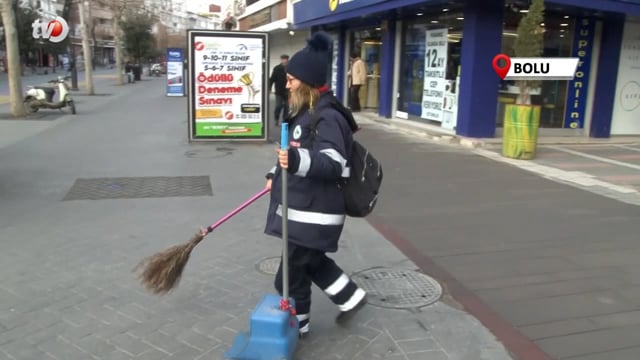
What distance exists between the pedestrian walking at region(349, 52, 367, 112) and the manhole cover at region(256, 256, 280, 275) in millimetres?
13059

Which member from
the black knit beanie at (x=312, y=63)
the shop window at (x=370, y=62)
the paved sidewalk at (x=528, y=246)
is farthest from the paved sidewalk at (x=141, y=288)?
the shop window at (x=370, y=62)

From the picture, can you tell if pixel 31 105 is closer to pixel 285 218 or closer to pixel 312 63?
pixel 312 63

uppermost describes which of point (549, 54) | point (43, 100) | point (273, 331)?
point (549, 54)

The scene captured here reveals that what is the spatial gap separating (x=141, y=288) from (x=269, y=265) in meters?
1.03

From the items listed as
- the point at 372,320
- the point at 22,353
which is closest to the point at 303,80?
the point at 372,320

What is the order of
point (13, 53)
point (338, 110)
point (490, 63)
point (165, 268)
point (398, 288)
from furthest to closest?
1. point (13, 53)
2. point (490, 63)
3. point (398, 288)
4. point (165, 268)
5. point (338, 110)

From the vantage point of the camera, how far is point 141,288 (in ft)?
13.9

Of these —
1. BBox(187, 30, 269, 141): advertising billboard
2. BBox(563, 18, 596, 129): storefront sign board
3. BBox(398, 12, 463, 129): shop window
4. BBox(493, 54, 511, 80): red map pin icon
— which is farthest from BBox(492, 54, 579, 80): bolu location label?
BBox(187, 30, 269, 141): advertising billboard

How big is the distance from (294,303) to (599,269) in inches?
112

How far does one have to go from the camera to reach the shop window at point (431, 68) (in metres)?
12.9

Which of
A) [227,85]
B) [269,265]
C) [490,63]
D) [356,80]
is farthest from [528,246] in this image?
[356,80]

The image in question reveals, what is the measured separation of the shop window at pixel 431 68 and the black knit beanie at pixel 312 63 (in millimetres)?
9822

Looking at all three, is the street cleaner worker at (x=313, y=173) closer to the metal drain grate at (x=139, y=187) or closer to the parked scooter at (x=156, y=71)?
the metal drain grate at (x=139, y=187)

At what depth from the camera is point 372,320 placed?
3836 millimetres
